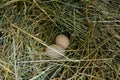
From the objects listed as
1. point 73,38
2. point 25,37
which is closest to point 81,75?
point 73,38

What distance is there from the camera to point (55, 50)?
1350 mm

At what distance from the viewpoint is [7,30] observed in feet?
4.63

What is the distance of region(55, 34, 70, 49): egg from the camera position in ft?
4.62

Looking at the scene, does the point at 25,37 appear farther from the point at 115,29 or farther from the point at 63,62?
the point at 115,29

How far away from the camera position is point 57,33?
4.81ft

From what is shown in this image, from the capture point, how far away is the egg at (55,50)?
1.36 meters

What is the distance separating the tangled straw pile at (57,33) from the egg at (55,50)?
0.9 inches

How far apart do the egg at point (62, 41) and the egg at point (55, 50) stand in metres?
0.03

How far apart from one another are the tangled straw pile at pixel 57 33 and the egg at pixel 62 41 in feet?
0.09

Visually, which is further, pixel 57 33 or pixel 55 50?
pixel 57 33

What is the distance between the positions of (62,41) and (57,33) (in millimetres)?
71

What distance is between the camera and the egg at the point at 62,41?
141 cm

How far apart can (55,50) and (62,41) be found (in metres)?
0.08

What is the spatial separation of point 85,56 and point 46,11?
29 cm
